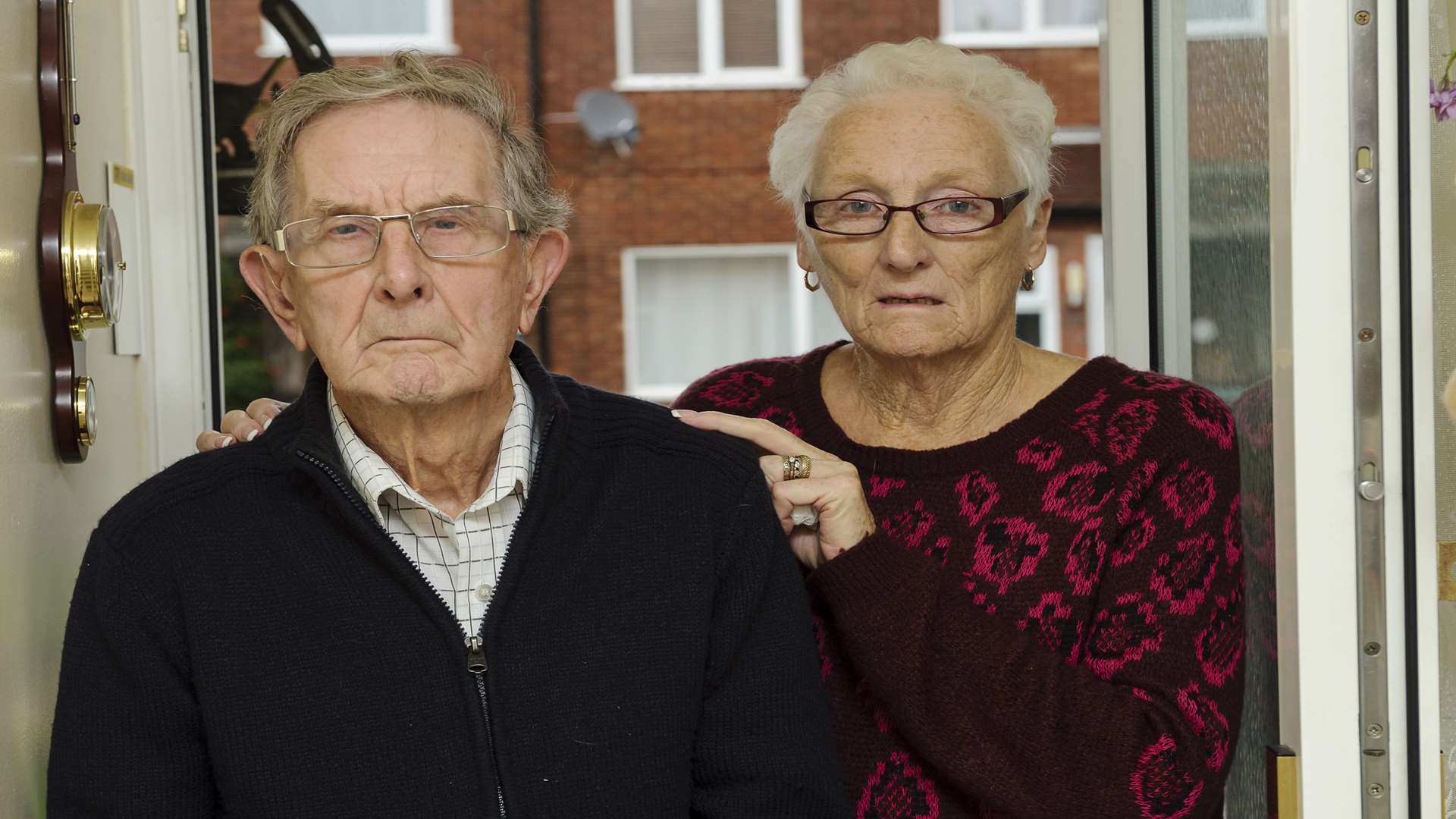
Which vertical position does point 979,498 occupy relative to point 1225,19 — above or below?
below

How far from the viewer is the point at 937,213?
6.13 ft

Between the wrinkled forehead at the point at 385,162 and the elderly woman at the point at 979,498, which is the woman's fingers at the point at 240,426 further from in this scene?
the wrinkled forehead at the point at 385,162

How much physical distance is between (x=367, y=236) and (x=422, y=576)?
344 mm

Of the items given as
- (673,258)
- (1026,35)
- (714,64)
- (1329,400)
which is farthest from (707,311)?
(1329,400)

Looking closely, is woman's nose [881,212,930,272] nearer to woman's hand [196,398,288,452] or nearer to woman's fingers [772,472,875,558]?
woman's fingers [772,472,875,558]

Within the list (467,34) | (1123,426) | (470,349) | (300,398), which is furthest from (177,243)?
(467,34)

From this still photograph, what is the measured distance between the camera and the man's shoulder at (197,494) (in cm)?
A: 150

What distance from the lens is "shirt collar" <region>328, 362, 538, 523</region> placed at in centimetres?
157

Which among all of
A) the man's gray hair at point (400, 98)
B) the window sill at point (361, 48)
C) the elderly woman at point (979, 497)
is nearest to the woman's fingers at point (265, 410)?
the man's gray hair at point (400, 98)

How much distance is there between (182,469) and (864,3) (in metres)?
10.0

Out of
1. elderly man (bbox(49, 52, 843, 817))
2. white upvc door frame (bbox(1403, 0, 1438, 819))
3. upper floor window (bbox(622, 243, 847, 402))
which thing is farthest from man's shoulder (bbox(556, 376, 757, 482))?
upper floor window (bbox(622, 243, 847, 402))

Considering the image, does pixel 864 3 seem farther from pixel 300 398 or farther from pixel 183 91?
pixel 300 398

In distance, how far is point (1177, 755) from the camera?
66.0 inches

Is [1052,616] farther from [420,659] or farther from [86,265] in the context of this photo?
[86,265]
